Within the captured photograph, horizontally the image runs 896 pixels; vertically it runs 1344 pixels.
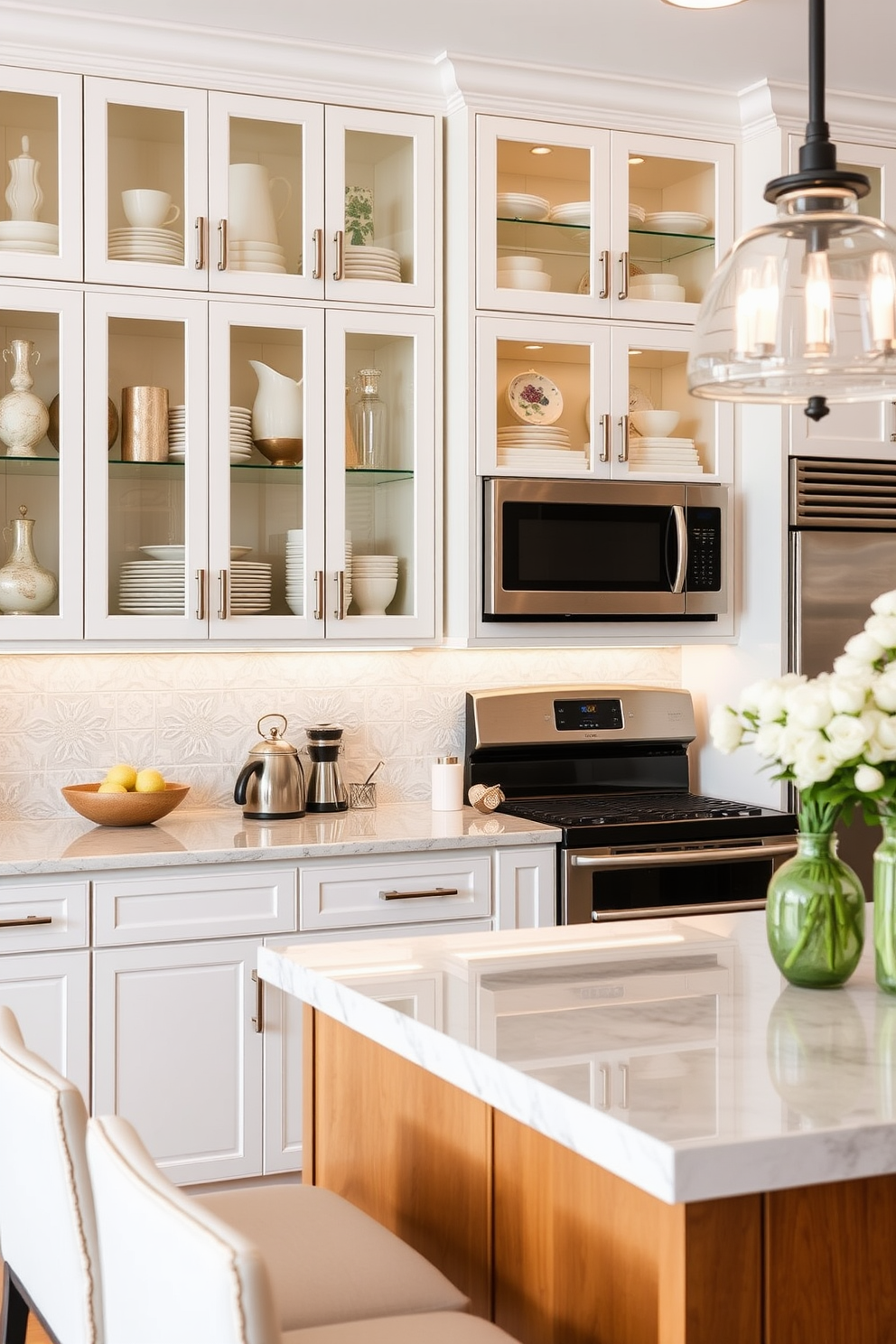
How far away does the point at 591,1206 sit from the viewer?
4.97 feet

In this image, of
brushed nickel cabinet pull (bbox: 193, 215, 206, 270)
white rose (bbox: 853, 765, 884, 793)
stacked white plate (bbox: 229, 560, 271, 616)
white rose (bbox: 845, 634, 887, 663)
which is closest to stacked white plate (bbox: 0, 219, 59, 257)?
brushed nickel cabinet pull (bbox: 193, 215, 206, 270)

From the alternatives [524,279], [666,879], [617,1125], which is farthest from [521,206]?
[617,1125]

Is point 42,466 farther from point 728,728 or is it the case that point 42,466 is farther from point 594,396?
point 728,728

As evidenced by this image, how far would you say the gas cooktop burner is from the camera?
3564mm

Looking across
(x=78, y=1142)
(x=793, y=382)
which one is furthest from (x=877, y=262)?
(x=78, y=1142)

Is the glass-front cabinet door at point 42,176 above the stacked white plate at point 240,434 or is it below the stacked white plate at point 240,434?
above

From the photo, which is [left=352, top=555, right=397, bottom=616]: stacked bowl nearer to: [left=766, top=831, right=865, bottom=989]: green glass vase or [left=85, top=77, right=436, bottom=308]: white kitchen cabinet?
[left=85, top=77, right=436, bottom=308]: white kitchen cabinet

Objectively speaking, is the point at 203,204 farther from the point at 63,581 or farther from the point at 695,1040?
the point at 695,1040

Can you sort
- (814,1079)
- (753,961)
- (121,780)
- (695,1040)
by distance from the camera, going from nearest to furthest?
(814,1079)
(695,1040)
(753,961)
(121,780)

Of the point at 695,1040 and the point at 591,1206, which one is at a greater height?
the point at 695,1040

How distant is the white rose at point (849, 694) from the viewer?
1.68 m

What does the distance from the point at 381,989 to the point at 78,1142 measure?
462mm

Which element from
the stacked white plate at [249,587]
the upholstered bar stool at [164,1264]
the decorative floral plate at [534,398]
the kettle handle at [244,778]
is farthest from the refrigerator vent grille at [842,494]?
the upholstered bar stool at [164,1264]

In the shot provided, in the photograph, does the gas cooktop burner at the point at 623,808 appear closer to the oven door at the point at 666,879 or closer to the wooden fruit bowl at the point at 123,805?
the oven door at the point at 666,879
